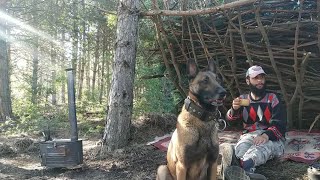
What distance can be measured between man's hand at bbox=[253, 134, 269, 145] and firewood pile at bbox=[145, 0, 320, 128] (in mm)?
1788

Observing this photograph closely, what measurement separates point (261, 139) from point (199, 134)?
0.96m

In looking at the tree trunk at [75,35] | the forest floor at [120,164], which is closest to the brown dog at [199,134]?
the forest floor at [120,164]

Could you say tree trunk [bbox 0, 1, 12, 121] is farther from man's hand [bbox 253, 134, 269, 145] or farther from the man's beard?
man's hand [bbox 253, 134, 269, 145]

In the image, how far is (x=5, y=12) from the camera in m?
11.3

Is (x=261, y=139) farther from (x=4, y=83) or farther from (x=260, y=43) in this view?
(x=4, y=83)

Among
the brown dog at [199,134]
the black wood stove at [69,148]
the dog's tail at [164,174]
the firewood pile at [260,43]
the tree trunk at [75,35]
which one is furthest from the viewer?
the tree trunk at [75,35]

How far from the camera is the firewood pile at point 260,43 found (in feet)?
17.7

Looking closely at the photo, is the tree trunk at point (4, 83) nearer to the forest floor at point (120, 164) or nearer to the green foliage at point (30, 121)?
the green foliage at point (30, 121)

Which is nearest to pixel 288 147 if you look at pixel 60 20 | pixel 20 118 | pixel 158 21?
pixel 158 21

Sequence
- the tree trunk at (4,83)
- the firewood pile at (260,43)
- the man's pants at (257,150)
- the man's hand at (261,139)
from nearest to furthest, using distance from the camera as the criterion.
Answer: the man's pants at (257,150), the man's hand at (261,139), the firewood pile at (260,43), the tree trunk at (4,83)

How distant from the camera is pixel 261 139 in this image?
379 centimetres

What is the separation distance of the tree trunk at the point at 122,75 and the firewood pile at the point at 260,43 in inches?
15.3

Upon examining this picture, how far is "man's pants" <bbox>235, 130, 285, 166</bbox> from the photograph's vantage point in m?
3.67

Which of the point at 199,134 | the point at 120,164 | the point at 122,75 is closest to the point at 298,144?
the point at 199,134
